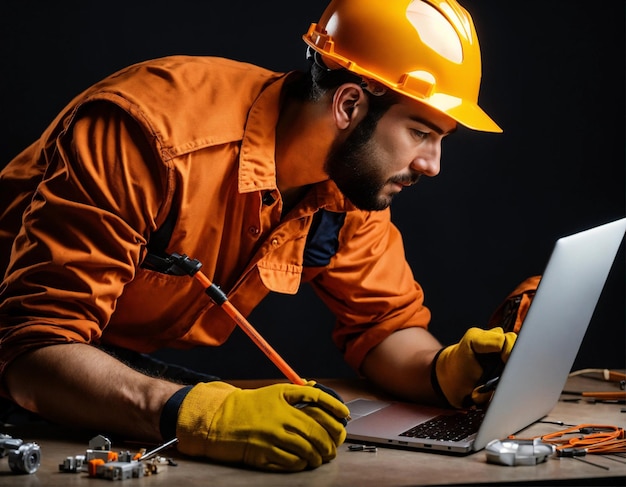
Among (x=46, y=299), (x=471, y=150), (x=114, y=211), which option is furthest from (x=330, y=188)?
(x=471, y=150)

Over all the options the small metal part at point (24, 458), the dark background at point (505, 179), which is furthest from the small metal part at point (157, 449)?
the dark background at point (505, 179)

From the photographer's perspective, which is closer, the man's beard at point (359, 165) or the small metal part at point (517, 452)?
the small metal part at point (517, 452)

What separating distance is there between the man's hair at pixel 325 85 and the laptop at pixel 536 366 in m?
0.49

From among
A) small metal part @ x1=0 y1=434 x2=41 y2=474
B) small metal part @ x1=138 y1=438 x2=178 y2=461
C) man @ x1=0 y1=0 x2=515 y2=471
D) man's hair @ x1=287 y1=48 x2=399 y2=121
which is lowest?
small metal part @ x1=138 y1=438 x2=178 y2=461

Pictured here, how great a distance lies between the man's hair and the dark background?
2.71ft

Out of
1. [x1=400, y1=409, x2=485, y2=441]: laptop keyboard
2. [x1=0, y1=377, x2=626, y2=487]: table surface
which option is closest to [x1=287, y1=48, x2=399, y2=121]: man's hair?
[x1=400, y1=409, x2=485, y2=441]: laptop keyboard

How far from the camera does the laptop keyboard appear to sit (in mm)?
1654

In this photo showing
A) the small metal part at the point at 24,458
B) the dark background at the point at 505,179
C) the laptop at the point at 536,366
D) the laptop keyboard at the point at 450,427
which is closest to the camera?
the small metal part at the point at 24,458

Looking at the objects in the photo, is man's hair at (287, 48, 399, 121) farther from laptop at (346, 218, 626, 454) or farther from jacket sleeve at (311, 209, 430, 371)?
laptop at (346, 218, 626, 454)

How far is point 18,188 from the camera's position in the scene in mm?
1951

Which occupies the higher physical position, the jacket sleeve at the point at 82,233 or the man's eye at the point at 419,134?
the man's eye at the point at 419,134

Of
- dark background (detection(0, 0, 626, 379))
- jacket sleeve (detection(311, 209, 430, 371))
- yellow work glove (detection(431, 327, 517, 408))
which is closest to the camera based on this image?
yellow work glove (detection(431, 327, 517, 408))

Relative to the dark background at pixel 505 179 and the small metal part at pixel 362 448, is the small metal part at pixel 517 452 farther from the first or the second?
the dark background at pixel 505 179

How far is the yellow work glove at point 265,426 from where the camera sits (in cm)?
145
